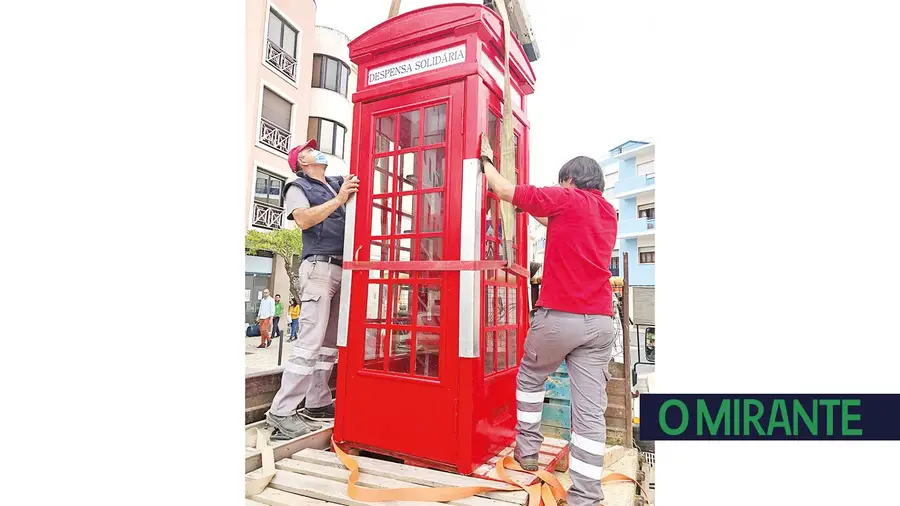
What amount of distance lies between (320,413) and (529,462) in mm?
1016

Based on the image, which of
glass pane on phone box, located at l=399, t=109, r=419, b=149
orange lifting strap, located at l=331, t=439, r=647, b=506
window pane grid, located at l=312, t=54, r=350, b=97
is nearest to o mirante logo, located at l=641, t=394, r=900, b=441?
orange lifting strap, located at l=331, t=439, r=647, b=506

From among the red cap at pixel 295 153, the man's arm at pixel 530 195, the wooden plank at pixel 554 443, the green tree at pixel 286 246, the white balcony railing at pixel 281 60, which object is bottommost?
the wooden plank at pixel 554 443

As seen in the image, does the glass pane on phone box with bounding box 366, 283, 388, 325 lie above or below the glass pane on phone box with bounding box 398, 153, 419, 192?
below

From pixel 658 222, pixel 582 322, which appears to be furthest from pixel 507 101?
pixel 582 322

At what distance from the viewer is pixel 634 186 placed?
1.69 metres

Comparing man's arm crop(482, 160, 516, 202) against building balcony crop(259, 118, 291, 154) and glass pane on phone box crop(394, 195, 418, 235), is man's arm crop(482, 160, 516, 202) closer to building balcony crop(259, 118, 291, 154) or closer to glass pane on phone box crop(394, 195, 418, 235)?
glass pane on phone box crop(394, 195, 418, 235)

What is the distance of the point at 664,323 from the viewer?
48.1 inches

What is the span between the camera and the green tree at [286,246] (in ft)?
5.45

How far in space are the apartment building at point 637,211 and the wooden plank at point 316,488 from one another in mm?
1074

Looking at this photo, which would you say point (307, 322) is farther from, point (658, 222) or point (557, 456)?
point (658, 222)

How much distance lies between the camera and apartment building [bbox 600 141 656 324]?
1637 millimetres

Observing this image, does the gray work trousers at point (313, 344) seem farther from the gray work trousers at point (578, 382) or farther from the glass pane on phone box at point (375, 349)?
the gray work trousers at point (578, 382)

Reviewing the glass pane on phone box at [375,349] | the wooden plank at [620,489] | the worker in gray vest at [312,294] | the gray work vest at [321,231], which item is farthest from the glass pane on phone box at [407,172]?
the wooden plank at [620,489]

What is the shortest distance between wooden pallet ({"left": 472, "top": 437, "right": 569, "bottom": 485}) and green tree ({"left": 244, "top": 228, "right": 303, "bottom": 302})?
1079mm
